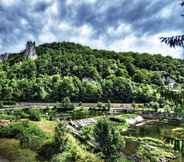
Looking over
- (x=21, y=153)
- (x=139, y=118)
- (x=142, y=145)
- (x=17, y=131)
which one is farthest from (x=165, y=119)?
(x=21, y=153)

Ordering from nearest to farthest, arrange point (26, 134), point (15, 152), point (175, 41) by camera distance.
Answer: point (175, 41)
point (15, 152)
point (26, 134)

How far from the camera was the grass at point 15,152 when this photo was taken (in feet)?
183

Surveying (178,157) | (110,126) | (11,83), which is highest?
(11,83)

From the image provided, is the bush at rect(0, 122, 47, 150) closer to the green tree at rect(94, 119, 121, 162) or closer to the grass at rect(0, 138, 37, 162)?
the grass at rect(0, 138, 37, 162)

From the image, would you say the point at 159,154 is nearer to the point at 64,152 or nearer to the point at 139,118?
the point at 64,152

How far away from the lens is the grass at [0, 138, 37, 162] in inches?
2194

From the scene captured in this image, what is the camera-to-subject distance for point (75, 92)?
16738cm

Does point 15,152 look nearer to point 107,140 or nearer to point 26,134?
point 26,134

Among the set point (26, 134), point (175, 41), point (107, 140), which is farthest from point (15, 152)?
point (175, 41)

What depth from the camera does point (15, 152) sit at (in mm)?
59156

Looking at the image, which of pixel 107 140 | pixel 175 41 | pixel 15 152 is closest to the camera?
pixel 175 41

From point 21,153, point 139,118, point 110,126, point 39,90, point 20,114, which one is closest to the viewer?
point 110,126

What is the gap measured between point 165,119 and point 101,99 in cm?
4671

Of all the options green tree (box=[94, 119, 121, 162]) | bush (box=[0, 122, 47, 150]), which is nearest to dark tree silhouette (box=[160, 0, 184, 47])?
green tree (box=[94, 119, 121, 162])
